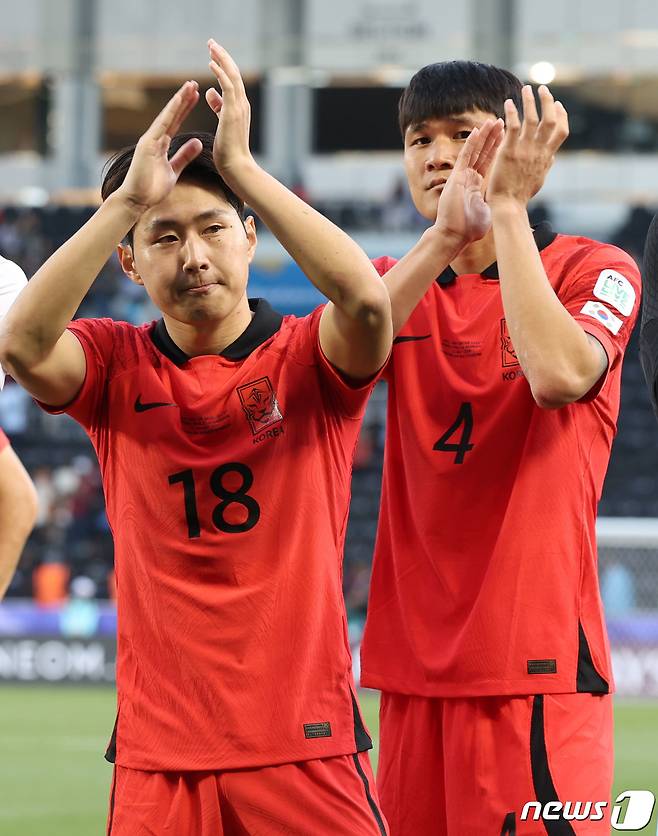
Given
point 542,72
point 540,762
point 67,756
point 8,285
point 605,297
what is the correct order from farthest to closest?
1. point 542,72
2. point 67,756
3. point 8,285
4. point 605,297
5. point 540,762

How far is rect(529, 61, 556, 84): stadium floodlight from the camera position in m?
20.6

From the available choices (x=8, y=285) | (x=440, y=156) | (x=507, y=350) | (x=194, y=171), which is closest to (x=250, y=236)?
(x=194, y=171)

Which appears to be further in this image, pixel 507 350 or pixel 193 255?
pixel 507 350

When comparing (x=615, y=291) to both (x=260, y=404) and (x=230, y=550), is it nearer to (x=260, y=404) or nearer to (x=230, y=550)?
(x=260, y=404)

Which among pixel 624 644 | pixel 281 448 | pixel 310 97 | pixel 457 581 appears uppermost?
pixel 310 97

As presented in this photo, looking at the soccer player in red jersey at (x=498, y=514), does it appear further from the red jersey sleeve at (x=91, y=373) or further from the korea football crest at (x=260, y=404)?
the red jersey sleeve at (x=91, y=373)

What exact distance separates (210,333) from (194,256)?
0.57 ft

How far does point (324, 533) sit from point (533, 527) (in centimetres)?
45

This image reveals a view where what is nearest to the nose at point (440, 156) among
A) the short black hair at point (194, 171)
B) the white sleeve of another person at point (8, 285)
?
the short black hair at point (194, 171)

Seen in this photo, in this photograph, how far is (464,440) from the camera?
2.77 meters

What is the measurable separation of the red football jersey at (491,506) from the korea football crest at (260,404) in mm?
391

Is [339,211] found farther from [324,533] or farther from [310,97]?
[324,533]

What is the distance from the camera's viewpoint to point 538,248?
9.50ft

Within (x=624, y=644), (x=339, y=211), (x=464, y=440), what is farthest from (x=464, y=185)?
(x=339, y=211)
